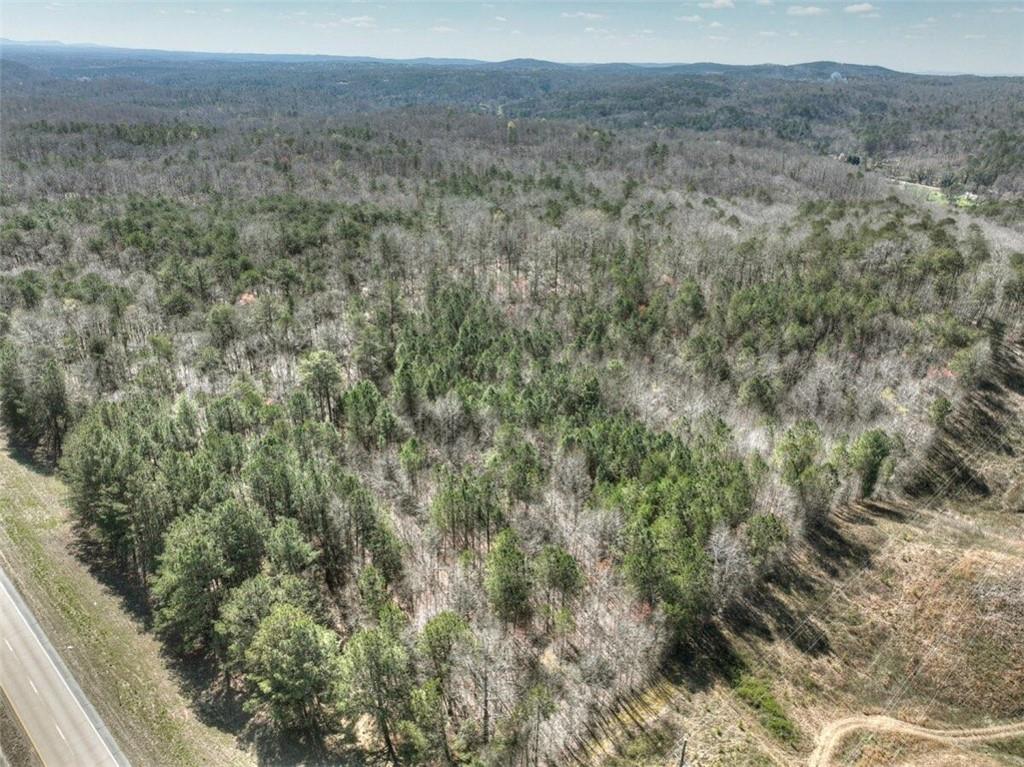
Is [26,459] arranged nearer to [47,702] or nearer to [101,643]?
[101,643]

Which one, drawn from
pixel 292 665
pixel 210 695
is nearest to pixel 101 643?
pixel 210 695

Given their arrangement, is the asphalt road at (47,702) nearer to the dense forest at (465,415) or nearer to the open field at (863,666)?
the dense forest at (465,415)

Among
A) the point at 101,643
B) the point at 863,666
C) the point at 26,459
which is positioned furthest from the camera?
the point at 26,459

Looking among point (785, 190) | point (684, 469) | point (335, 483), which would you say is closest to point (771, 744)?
Answer: point (684, 469)

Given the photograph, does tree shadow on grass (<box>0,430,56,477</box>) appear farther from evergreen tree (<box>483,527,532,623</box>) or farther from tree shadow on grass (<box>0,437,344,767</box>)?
evergreen tree (<box>483,527,532,623</box>)

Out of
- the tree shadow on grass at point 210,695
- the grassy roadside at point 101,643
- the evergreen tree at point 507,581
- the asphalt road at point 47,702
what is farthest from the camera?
the evergreen tree at point 507,581

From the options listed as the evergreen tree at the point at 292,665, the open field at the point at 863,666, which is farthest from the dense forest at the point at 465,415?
the open field at the point at 863,666
